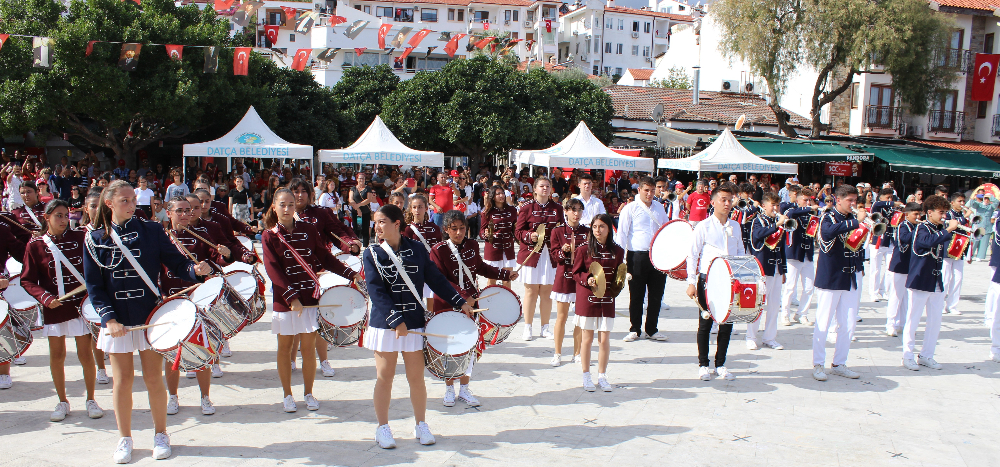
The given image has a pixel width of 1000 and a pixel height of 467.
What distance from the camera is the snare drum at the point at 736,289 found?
20.7 feet

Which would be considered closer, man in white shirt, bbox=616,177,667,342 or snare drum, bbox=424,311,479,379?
snare drum, bbox=424,311,479,379

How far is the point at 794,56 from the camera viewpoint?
1102 inches

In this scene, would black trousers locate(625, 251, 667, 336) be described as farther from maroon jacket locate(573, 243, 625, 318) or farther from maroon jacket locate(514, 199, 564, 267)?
maroon jacket locate(573, 243, 625, 318)

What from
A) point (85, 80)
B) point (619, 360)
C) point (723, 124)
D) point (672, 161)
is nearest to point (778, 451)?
point (619, 360)

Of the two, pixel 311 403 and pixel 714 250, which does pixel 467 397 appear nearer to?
pixel 311 403

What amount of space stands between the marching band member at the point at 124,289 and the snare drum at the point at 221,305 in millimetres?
375

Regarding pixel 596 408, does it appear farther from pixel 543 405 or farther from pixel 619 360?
pixel 619 360

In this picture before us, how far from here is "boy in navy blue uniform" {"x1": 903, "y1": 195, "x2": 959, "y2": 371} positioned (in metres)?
7.46

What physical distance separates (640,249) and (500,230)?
1.72 metres

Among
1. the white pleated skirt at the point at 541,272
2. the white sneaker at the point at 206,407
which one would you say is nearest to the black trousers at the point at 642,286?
the white pleated skirt at the point at 541,272

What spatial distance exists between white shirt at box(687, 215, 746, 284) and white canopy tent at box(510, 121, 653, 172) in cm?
1081

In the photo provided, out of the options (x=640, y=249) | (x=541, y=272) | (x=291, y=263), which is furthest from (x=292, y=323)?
(x=640, y=249)

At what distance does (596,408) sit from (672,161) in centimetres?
1531

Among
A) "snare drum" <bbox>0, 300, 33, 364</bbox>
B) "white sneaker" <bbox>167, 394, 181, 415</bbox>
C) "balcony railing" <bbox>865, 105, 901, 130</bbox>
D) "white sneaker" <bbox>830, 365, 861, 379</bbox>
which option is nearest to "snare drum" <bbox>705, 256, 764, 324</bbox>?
"white sneaker" <bbox>830, 365, 861, 379</bbox>
